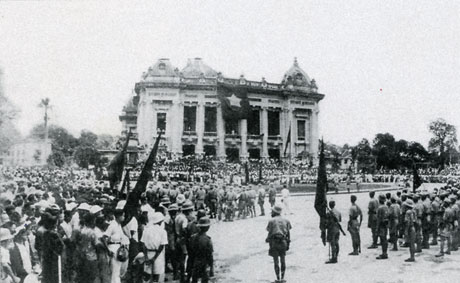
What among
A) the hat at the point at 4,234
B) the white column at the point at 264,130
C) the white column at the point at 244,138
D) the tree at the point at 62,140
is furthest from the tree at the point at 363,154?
the hat at the point at 4,234

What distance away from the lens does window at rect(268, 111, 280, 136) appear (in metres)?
51.5

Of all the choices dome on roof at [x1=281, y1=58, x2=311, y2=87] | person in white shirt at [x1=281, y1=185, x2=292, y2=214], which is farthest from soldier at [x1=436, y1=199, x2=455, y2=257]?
dome on roof at [x1=281, y1=58, x2=311, y2=87]

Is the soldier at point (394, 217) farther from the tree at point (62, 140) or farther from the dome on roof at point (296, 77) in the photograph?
the tree at point (62, 140)

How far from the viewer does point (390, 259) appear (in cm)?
1031

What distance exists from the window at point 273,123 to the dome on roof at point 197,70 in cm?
875

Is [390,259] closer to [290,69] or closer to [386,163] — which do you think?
[290,69]

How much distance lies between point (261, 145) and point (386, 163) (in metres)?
22.2

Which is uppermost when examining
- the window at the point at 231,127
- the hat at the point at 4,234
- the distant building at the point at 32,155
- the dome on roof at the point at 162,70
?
the dome on roof at the point at 162,70

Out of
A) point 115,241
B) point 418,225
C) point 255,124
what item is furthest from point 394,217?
point 255,124

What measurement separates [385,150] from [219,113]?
96.1 feet

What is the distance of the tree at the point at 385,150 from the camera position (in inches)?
2413

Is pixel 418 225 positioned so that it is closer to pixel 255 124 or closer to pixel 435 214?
pixel 435 214

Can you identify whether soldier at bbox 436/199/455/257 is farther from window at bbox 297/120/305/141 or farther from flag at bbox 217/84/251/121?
window at bbox 297/120/305/141

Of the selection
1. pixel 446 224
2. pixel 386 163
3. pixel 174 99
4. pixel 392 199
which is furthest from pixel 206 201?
pixel 386 163
